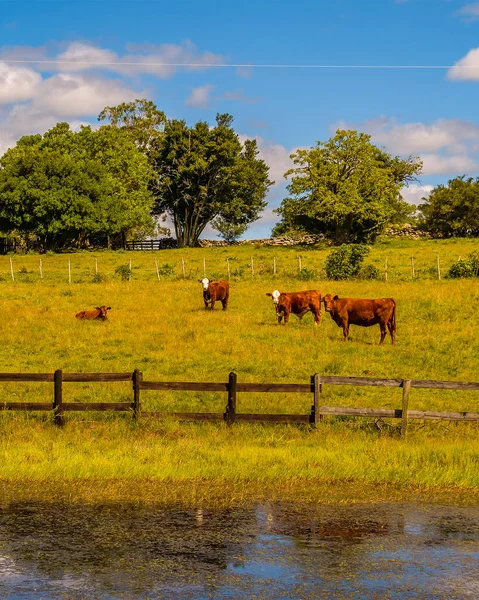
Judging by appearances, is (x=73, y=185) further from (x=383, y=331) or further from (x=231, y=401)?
(x=231, y=401)

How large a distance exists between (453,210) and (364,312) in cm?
6417

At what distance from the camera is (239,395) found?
21938mm

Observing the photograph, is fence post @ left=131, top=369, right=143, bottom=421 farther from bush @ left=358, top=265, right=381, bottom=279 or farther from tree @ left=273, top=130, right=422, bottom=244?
tree @ left=273, top=130, right=422, bottom=244

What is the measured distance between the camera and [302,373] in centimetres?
2467

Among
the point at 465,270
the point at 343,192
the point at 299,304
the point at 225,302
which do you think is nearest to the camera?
the point at 299,304

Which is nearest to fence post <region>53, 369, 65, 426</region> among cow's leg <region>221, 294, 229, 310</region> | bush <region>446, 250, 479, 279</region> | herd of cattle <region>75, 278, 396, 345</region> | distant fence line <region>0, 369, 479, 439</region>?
distant fence line <region>0, 369, 479, 439</region>

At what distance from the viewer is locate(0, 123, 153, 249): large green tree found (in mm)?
85812

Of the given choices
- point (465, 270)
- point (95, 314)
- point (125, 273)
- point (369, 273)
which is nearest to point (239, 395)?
point (95, 314)

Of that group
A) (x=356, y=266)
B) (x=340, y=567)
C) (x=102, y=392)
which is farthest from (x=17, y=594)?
(x=356, y=266)

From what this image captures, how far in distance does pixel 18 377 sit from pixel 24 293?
26.8 m

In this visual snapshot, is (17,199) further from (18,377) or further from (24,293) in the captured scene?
(18,377)

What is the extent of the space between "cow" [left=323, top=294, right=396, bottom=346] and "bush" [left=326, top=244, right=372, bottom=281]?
59.5ft

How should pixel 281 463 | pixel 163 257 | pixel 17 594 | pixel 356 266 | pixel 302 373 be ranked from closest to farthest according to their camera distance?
pixel 17 594 < pixel 281 463 < pixel 302 373 < pixel 356 266 < pixel 163 257

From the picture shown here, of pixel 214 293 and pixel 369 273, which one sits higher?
pixel 369 273
